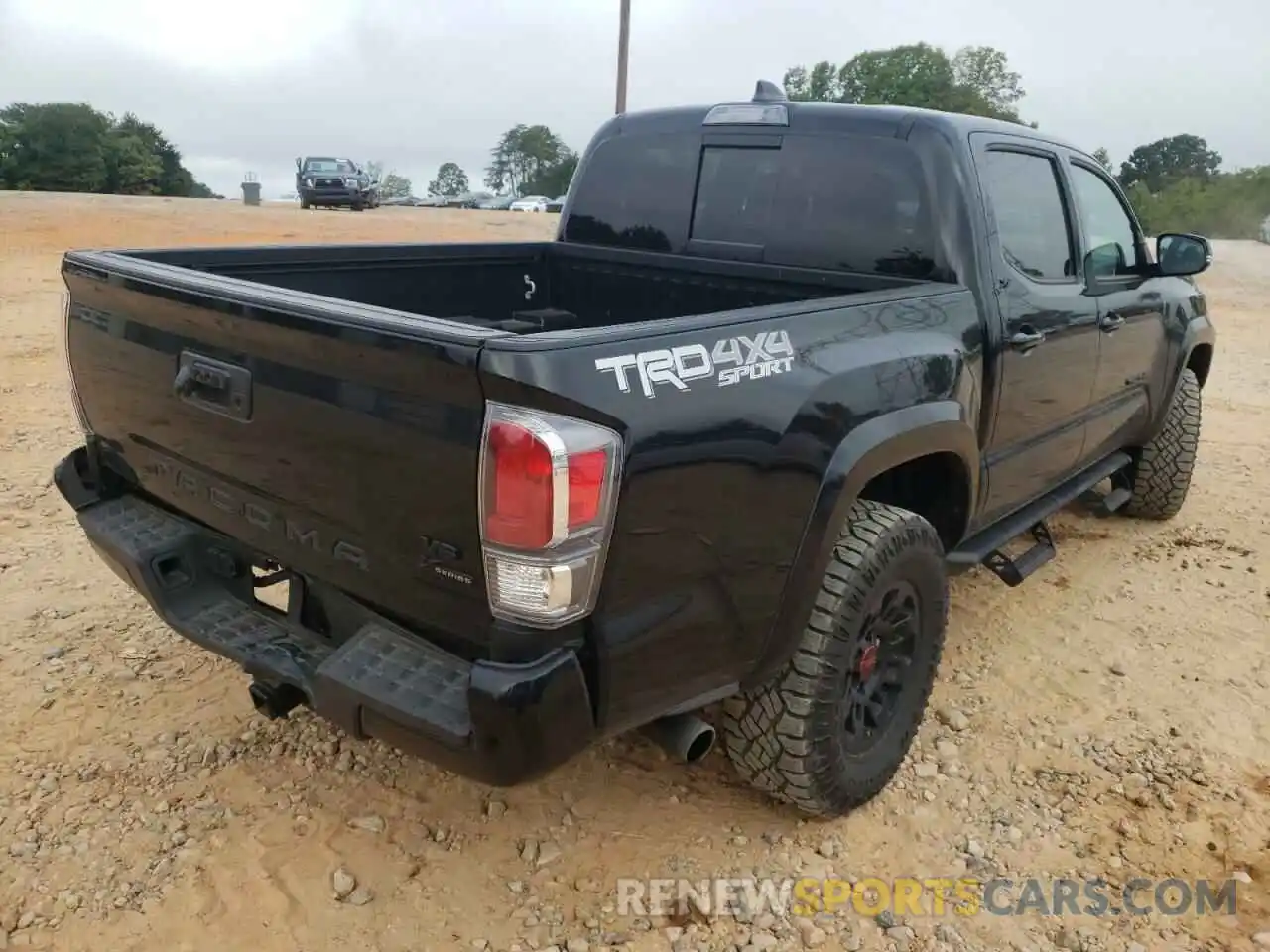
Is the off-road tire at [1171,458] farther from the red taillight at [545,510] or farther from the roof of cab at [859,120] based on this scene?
the red taillight at [545,510]

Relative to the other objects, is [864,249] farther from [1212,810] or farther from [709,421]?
[1212,810]

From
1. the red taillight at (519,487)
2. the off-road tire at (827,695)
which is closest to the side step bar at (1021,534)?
the off-road tire at (827,695)

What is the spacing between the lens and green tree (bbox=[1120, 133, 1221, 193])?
181 feet

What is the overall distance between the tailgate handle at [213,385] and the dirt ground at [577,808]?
117 centimetres

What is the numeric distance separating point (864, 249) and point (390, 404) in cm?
187

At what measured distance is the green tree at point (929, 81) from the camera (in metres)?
53.2

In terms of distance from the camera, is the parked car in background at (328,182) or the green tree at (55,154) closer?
the parked car in background at (328,182)

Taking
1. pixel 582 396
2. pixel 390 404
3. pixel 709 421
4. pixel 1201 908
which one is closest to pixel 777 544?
pixel 709 421

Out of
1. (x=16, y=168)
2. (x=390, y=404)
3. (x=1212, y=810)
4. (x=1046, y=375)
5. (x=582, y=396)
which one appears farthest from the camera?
(x=16, y=168)

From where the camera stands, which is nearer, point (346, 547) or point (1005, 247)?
point (346, 547)

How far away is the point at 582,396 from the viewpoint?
6.13 feet

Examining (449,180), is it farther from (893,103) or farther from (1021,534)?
(1021,534)

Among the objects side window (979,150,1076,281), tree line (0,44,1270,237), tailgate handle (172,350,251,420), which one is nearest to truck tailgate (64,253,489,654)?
tailgate handle (172,350,251,420)

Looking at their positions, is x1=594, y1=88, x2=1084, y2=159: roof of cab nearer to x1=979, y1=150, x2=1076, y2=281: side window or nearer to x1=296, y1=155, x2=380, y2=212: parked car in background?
x1=979, y1=150, x2=1076, y2=281: side window
